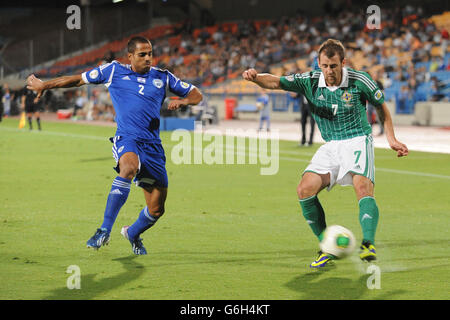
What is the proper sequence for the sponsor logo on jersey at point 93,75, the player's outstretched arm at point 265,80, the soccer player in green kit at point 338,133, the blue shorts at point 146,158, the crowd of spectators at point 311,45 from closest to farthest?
the soccer player in green kit at point 338,133 → the player's outstretched arm at point 265,80 → the blue shorts at point 146,158 → the sponsor logo on jersey at point 93,75 → the crowd of spectators at point 311,45

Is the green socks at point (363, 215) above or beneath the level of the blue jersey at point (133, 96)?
beneath

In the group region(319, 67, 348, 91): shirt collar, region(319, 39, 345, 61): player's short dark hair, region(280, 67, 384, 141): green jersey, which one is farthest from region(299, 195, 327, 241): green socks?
region(319, 39, 345, 61): player's short dark hair

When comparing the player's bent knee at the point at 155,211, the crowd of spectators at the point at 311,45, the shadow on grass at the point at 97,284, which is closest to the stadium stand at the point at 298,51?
the crowd of spectators at the point at 311,45

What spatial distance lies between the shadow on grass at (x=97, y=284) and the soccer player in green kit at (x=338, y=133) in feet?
5.34

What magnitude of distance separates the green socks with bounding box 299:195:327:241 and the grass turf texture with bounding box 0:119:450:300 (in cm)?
37

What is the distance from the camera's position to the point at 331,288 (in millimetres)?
6195

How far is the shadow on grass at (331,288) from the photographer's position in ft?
19.4

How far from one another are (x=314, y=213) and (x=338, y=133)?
0.77m

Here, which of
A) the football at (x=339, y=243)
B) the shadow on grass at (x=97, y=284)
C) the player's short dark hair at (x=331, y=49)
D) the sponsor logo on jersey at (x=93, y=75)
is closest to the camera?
the shadow on grass at (x=97, y=284)

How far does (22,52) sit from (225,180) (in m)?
51.3

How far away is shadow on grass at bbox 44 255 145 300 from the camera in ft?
19.2

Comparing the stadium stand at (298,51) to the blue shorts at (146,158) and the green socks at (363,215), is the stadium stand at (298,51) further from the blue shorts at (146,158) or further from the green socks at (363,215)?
the green socks at (363,215)

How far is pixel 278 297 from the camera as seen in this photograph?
5.88 m
